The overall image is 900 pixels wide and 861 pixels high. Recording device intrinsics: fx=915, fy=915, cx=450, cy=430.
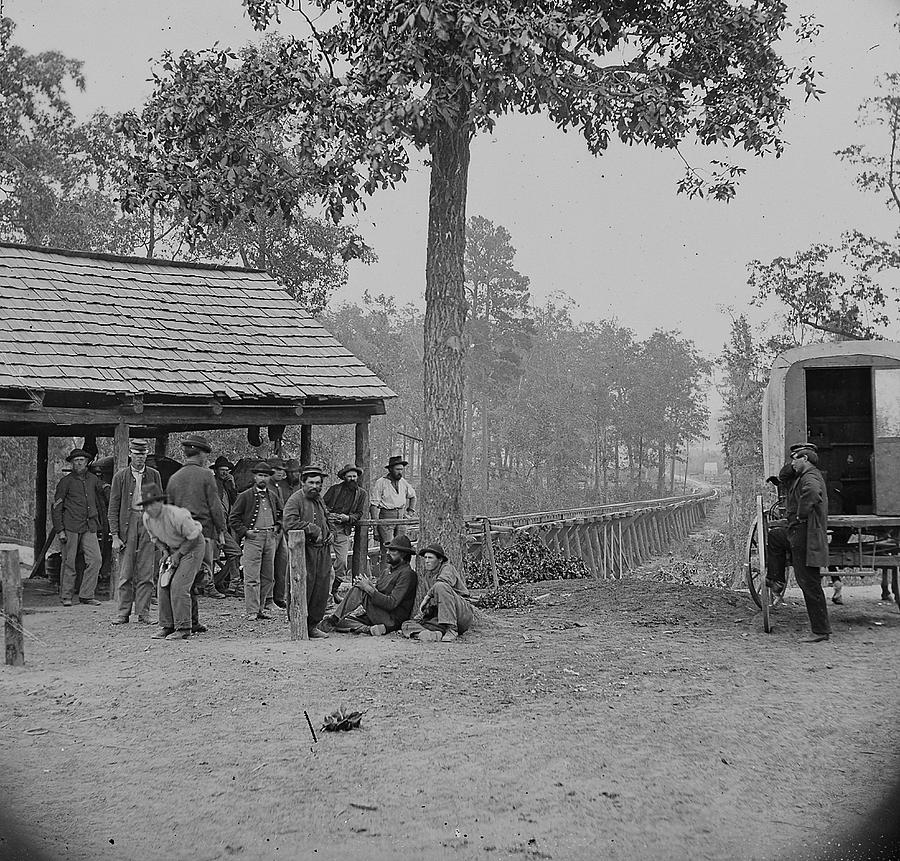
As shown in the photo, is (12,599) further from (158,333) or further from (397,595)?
(158,333)

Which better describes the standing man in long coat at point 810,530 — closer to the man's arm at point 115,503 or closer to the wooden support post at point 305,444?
the man's arm at point 115,503

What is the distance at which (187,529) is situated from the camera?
6887mm

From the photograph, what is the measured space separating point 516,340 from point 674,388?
7964 millimetres

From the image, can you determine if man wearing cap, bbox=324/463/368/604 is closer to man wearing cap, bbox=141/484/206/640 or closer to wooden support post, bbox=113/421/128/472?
wooden support post, bbox=113/421/128/472

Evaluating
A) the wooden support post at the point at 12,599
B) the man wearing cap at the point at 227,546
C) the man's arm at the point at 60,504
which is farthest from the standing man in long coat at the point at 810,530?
the man's arm at the point at 60,504

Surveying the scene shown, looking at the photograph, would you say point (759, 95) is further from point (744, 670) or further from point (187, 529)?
point (187, 529)

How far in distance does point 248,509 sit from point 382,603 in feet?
7.39

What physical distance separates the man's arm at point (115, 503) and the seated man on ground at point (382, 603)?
1947mm

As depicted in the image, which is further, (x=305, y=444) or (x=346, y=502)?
(x=305, y=444)

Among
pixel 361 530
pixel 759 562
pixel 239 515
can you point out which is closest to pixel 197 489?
pixel 239 515

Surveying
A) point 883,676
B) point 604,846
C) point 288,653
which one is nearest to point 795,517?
point 883,676

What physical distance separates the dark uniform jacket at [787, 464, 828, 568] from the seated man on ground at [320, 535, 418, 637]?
10.9 ft

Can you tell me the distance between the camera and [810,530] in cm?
752

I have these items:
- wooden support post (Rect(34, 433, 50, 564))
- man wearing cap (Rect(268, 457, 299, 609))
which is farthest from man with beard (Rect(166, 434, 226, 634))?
wooden support post (Rect(34, 433, 50, 564))
